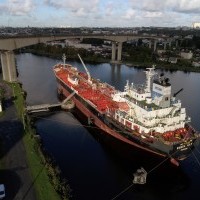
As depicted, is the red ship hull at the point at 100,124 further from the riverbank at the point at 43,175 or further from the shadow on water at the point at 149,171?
the riverbank at the point at 43,175

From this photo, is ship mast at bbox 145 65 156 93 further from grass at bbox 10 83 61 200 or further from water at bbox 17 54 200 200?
grass at bbox 10 83 61 200

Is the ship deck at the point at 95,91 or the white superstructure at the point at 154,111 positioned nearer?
the white superstructure at the point at 154,111

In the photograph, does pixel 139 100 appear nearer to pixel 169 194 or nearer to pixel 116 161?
pixel 116 161

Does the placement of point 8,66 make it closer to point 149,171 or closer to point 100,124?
point 100,124

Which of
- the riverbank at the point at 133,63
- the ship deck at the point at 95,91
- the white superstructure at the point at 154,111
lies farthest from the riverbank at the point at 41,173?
the riverbank at the point at 133,63

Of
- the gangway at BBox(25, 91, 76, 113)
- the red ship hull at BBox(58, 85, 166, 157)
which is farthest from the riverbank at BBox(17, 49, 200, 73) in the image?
the gangway at BBox(25, 91, 76, 113)

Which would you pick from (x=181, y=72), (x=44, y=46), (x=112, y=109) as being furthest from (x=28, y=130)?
(x=44, y=46)

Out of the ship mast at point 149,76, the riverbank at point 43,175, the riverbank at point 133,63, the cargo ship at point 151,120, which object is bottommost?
the riverbank at point 133,63

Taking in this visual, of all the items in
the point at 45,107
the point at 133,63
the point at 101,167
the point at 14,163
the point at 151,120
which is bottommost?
the point at 133,63

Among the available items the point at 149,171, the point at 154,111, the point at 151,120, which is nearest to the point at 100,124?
the point at 151,120
